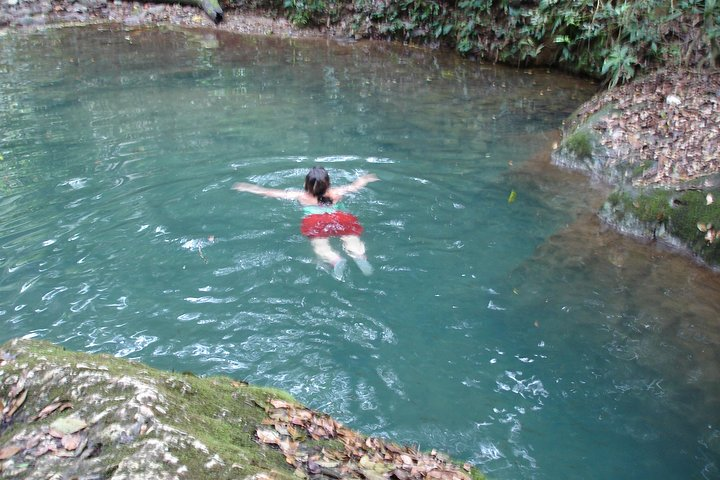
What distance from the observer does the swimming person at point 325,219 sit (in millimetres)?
7117

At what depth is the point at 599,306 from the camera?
6.43m

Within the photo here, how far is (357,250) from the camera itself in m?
7.27

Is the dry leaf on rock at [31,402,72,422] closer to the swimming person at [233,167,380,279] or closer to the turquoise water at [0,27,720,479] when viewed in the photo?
the turquoise water at [0,27,720,479]

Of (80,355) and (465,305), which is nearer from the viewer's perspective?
(80,355)

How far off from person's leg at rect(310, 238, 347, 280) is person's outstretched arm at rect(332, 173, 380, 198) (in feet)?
4.06

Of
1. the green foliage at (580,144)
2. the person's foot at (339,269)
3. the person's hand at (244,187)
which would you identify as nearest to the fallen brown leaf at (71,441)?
the person's foot at (339,269)

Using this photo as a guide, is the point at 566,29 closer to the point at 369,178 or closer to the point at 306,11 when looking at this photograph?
the point at 306,11

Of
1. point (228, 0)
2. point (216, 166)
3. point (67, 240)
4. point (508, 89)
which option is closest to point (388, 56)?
point (508, 89)

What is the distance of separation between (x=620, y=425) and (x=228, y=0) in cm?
1869

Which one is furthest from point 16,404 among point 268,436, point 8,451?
point 268,436

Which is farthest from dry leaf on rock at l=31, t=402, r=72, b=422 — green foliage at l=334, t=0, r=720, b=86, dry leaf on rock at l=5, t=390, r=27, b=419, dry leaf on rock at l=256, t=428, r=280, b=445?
green foliage at l=334, t=0, r=720, b=86

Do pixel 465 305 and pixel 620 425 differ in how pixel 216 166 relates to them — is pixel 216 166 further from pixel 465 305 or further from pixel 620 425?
pixel 620 425

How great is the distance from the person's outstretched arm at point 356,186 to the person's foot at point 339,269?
1.66 m

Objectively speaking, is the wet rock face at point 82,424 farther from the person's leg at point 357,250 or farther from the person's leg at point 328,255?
the person's leg at point 357,250
